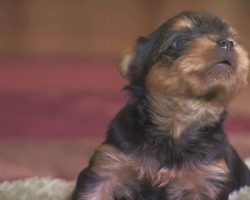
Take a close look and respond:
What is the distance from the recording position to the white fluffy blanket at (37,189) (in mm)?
2924

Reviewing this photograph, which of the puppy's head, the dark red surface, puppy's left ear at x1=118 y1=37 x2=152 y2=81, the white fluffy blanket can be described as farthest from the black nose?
the dark red surface

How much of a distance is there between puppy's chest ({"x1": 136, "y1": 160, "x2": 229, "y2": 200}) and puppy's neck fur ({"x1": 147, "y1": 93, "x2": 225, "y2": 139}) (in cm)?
16

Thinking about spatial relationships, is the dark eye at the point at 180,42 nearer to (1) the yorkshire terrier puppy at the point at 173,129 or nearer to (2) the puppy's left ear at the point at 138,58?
(1) the yorkshire terrier puppy at the point at 173,129

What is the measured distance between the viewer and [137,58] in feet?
9.30

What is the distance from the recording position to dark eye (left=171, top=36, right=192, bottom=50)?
2631mm

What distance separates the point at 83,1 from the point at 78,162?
17.0 feet

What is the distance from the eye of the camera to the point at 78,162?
376cm

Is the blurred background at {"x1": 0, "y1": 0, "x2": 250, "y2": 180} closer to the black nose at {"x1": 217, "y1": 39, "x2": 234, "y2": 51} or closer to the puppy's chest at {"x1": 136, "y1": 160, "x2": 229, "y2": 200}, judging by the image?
the puppy's chest at {"x1": 136, "y1": 160, "x2": 229, "y2": 200}

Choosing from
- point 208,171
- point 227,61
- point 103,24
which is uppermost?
point 227,61

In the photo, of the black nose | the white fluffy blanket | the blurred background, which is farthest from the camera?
the blurred background

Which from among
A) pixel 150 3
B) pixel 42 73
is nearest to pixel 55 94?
pixel 42 73

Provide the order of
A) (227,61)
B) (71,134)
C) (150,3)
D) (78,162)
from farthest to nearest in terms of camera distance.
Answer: (150,3) < (71,134) < (78,162) < (227,61)

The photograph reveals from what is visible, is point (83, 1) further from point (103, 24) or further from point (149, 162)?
point (149, 162)

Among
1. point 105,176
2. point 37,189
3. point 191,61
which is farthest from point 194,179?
point 37,189
